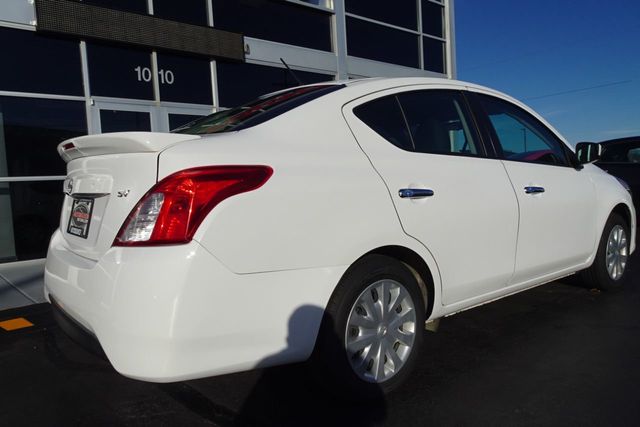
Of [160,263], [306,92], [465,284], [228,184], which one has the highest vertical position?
[306,92]

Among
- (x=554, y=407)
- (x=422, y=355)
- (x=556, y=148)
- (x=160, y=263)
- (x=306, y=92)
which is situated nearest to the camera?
(x=160, y=263)

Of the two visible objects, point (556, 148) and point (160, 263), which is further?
point (556, 148)

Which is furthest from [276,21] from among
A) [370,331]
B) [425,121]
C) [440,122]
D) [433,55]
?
[370,331]

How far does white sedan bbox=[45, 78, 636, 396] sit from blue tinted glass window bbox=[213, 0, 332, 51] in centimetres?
682

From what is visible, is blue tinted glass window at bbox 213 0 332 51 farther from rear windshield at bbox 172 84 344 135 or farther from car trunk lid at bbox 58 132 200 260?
car trunk lid at bbox 58 132 200 260

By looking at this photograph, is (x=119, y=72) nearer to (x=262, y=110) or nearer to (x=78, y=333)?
(x=262, y=110)

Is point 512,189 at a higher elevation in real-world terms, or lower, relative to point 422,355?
higher

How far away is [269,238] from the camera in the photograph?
6.82ft

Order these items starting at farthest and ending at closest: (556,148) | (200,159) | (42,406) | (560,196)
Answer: (556,148) → (560,196) → (42,406) → (200,159)

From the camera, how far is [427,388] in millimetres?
2703

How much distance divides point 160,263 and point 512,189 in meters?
2.22

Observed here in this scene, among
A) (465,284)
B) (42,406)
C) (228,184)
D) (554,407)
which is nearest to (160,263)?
(228,184)

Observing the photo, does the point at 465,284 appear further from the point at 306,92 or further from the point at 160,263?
the point at 160,263

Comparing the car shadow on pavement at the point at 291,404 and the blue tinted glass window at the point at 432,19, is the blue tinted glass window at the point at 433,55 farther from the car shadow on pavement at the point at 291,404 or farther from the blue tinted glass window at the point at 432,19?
the car shadow on pavement at the point at 291,404
